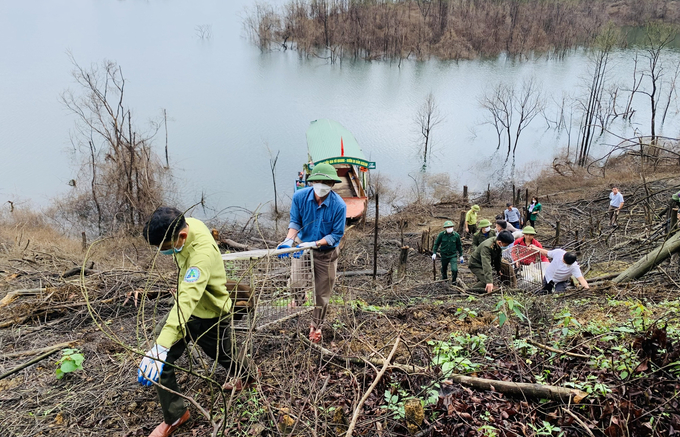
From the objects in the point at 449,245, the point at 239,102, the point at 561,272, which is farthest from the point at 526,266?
the point at 239,102

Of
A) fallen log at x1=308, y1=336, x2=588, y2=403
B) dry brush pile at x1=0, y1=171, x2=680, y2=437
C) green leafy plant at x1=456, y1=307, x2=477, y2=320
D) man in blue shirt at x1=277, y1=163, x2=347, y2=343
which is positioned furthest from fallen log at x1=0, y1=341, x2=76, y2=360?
green leafy plant at x1=456, y1=307, x2=477, y2=320

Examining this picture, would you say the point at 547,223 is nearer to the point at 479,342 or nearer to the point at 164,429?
the point at 479,342

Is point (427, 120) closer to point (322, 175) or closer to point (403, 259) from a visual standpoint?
point (403, 259)

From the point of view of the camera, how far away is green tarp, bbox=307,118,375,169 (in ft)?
51.2

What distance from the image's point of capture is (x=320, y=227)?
13.5ft

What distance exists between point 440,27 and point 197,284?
43.0 metres

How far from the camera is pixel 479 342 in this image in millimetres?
3426

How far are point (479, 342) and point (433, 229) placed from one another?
13.6 metres

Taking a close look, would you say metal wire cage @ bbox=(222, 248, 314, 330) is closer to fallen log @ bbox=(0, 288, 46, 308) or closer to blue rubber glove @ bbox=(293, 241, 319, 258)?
blue rubber glove @ bbox=(293, 241, 319, 258)

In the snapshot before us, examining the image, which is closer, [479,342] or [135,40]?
[479,342]

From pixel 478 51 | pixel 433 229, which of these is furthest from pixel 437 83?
pixel 433 229

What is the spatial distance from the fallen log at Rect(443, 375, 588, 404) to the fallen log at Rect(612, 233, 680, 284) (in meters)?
2.77

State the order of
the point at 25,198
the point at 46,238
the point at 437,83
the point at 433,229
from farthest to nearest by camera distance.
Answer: the point at 437,83, the point at 25,198, the point at 433,229, the point at 46,238

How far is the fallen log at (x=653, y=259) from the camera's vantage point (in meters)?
4.42
